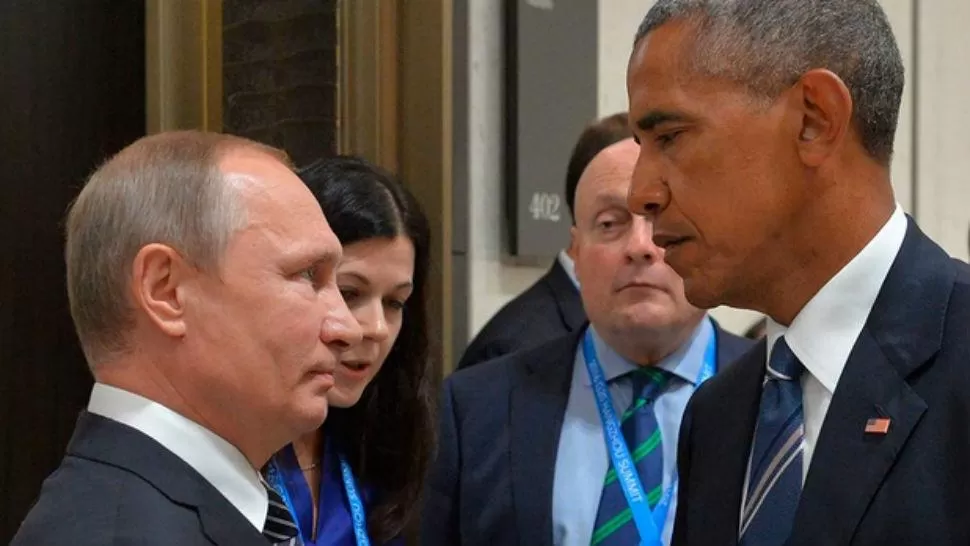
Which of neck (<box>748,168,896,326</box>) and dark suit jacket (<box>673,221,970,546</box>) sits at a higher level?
neck (<box>748,168,896,326</box>)

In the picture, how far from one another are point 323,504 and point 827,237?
1.10 metres

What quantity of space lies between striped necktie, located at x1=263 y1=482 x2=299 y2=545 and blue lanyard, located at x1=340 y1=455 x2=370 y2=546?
63 cm

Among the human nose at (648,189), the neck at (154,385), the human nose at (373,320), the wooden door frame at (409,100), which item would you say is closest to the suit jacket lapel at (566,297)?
the wooden door frame at (409,100)

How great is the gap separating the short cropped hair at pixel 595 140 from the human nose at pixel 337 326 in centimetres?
98

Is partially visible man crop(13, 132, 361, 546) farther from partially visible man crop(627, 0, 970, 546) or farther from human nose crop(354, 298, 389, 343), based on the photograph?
human nose crop(354, 298, 389, 343)

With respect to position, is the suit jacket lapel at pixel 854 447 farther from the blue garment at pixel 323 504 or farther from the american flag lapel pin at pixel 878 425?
the blue garment at pixel 323 504

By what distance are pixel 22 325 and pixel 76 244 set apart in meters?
1.31

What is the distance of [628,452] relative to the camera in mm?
2271

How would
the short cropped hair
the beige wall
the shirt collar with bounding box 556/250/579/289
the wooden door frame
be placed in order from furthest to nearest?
the beige wall, the wooden door frame, the shirt collar with bounding box 556/250/579/289, the short cropped hair

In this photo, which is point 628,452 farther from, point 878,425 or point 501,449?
point 878,425

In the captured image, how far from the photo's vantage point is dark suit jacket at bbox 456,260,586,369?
9.48 feet

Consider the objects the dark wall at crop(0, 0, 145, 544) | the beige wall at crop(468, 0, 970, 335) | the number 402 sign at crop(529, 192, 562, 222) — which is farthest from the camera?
the beige wall at crop(468, 0, 970, 335)

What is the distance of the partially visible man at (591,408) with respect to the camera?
2223 millimetres

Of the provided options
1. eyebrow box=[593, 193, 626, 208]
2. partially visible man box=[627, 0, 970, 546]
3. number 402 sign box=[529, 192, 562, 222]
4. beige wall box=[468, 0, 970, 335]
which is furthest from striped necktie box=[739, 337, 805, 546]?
beige wall box=[468, 0, 970, 335]
